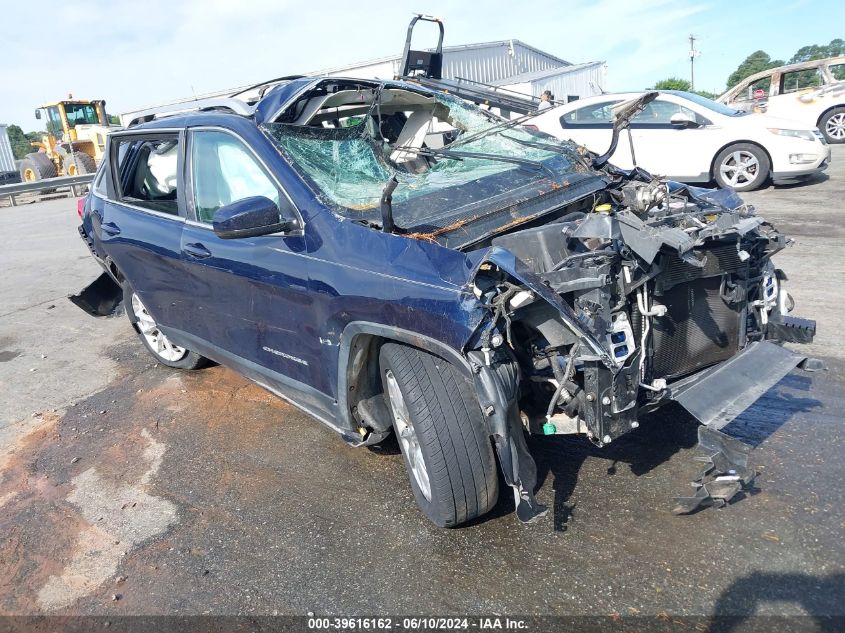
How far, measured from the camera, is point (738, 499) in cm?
315

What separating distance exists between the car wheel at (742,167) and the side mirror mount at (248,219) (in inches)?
350

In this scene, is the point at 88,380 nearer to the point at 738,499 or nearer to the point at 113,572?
the point at 113,572

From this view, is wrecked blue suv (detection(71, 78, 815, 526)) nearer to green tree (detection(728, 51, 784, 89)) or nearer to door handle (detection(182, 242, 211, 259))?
door handle (detection(182, 242, 211, 259))

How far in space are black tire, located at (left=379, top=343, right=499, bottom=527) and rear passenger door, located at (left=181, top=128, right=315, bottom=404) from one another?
0.72 metres

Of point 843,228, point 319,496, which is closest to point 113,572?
point 319,496

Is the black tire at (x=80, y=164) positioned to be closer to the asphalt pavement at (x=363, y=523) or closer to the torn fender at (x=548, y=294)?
the asphalt pavement at (x=363, y=523)

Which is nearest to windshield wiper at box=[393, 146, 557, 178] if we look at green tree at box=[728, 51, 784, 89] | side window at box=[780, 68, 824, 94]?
side window at box=[780, 68, 824, 94]

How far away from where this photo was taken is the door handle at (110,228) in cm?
495

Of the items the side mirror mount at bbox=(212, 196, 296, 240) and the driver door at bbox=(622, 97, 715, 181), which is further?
the driver door at bbox=(622, 97, 715, 181)

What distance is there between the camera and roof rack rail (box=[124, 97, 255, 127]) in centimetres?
400

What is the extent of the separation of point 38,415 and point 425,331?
3700 millimetres

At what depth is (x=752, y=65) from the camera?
223ft

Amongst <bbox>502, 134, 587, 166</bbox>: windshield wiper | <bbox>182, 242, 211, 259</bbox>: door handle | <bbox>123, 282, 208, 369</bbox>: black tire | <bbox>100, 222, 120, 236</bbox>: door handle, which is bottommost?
<bbox>123, 282, 208, 369</bbox>: black tire

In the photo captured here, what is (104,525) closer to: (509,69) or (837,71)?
(837,71)
